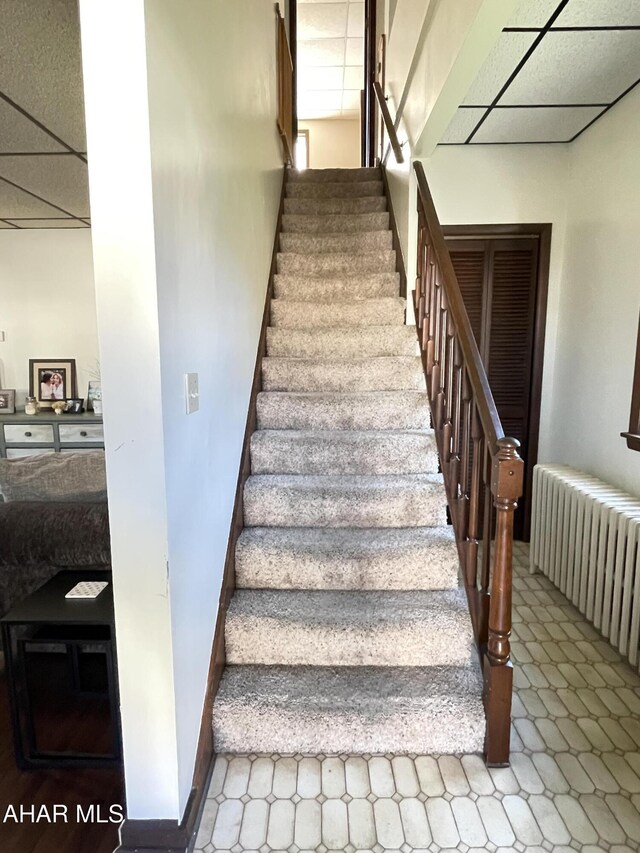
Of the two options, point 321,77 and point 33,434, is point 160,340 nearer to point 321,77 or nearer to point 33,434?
point 33,434

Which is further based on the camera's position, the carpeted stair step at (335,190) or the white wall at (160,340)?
the carpeted stair step at (335,190)

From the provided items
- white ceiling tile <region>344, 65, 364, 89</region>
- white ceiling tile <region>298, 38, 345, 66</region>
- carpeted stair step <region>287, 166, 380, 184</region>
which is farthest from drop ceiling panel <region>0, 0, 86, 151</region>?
white ceiling tile <region>344, 65, 364, 89</region>

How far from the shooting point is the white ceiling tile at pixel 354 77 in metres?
5.44

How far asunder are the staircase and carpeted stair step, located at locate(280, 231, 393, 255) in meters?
0.38

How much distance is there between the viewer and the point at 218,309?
1.63 m

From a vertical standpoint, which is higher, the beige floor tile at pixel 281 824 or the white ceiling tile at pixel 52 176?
the white ceiling tile at pixel 52 176

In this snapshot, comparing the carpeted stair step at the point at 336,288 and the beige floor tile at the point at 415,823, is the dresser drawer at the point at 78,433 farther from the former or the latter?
the beige floor tile at the point at 415,823

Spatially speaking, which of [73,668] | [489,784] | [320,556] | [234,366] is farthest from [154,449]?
[489,784]

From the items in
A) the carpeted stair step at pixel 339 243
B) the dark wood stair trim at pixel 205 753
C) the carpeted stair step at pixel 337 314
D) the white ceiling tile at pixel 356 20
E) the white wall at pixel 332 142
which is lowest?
the dark wood stair trim at pixel 205 753

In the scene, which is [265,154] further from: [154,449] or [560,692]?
[560,692]

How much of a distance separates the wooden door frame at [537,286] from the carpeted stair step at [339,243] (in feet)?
1.39

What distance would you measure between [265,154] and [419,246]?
101cm

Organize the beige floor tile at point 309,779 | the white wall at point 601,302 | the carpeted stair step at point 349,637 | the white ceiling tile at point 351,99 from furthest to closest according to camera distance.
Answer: the white ceiling tile at point 351,99 < the white wall at point 601,302 < the carpeted stair step at point 349,637 < the beige floor tile at point 309,779

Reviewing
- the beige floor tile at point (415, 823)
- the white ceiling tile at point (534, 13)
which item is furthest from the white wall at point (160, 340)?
the white ceiling tile at point (534, 13)
